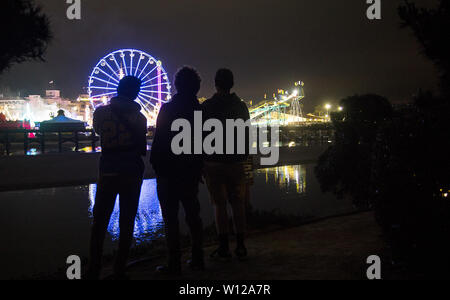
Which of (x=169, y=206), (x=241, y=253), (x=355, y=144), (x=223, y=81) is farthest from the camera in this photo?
(x=355, y=144)

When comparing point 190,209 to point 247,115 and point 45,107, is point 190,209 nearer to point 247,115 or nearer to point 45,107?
point 247,115

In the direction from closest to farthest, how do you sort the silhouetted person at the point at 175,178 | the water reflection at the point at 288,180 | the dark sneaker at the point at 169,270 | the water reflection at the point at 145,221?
the dark sneaker at the point at 169,270 → the silhouetted person at the point at 175,178 → the water reflection at the point at 145,221 → the water reflection at the point at 288,180

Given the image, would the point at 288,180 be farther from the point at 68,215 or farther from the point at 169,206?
the point at 169,206

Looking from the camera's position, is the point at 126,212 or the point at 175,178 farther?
the point at 175,178

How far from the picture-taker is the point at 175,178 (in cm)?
362

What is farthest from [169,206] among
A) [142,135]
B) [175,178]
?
[142,135]

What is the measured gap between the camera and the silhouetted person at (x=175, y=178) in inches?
142

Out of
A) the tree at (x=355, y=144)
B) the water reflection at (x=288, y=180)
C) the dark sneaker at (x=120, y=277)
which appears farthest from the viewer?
the water reflection at (x=288, y=180)

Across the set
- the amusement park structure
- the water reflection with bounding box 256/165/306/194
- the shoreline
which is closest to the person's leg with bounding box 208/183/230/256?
the water reflection with bounding box 256/165/306/194

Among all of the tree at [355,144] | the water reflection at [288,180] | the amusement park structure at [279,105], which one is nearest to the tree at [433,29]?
the tree at [355,144]

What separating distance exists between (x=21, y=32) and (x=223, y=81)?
8.78 metres

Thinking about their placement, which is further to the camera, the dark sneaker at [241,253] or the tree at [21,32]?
the tree at [21,32]

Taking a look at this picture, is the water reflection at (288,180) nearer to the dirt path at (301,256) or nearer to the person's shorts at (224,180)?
the dirt path at (301,256)

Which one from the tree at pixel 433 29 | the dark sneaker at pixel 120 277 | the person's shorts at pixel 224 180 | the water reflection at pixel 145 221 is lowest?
the water reflection at pixel 145 221
